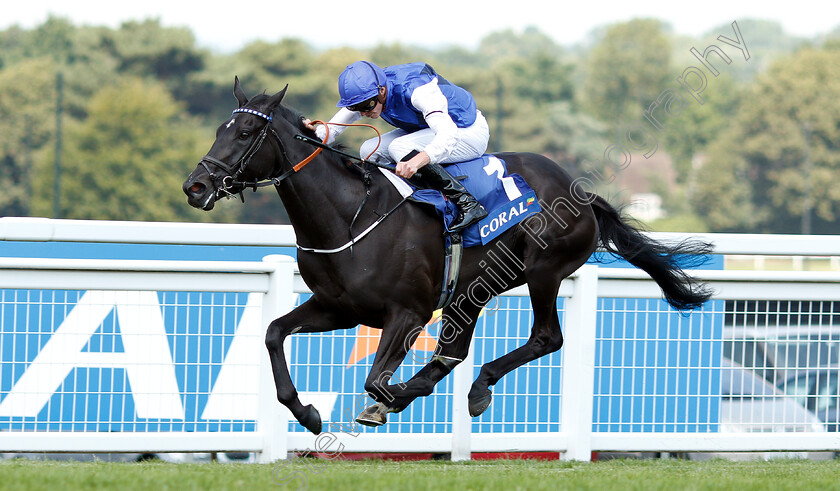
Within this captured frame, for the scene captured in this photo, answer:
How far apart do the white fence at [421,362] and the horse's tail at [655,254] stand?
24 centimetres

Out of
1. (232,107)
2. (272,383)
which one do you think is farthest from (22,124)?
(272,383)

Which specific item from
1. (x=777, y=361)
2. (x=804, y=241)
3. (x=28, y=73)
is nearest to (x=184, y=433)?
(x=777, y=361)

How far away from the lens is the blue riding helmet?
4.04 m

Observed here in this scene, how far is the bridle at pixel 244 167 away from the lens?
3732mm

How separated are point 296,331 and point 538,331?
3.79 ft

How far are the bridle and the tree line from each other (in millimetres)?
29348

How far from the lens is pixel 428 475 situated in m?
4.12

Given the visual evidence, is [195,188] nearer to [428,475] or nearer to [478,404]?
[428,475]

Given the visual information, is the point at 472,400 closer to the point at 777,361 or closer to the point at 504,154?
the point at 504,154

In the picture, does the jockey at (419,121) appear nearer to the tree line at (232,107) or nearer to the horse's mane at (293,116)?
the horse's mane at (293,116)

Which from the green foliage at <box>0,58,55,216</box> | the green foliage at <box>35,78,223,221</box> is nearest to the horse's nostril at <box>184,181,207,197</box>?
the green foliage at <box>35,78,223,221</box>

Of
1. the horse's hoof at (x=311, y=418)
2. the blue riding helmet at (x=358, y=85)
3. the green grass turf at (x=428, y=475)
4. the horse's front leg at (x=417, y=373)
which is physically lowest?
the green grass turf at (x=428, y=475)

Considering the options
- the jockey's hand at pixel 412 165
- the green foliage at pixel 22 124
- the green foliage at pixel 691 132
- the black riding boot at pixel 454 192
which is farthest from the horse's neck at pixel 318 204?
the green foliage at pixel 691 132

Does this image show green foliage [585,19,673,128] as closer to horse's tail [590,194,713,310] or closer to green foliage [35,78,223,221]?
green foliage [35,78,223,221]
